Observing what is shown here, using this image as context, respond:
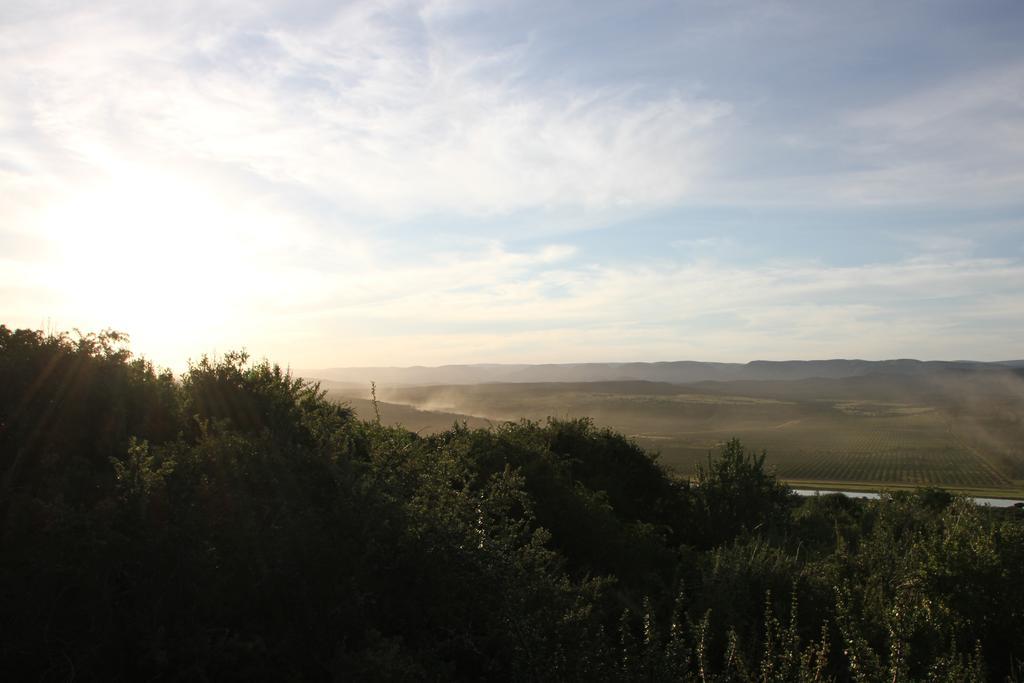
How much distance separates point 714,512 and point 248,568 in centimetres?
1915

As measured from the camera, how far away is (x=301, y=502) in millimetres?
7191

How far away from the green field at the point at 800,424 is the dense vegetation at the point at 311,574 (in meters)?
45.2

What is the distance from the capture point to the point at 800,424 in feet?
479

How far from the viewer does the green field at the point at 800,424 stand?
85750 mm

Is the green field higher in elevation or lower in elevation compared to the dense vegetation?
lower

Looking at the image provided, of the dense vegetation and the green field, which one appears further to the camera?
the green field

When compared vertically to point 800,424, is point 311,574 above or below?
above

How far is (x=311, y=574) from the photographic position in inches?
250

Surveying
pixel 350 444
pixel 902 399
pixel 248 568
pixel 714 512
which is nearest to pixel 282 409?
pixel 350 444

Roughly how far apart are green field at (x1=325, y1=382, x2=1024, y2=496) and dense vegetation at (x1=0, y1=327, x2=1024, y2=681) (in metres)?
45.2

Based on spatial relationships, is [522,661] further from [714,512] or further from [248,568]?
[714,512]

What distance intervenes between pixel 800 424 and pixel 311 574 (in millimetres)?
153930

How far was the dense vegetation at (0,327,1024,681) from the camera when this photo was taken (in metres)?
5.51

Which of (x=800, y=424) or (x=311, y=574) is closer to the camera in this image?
(x=311, y=574)
